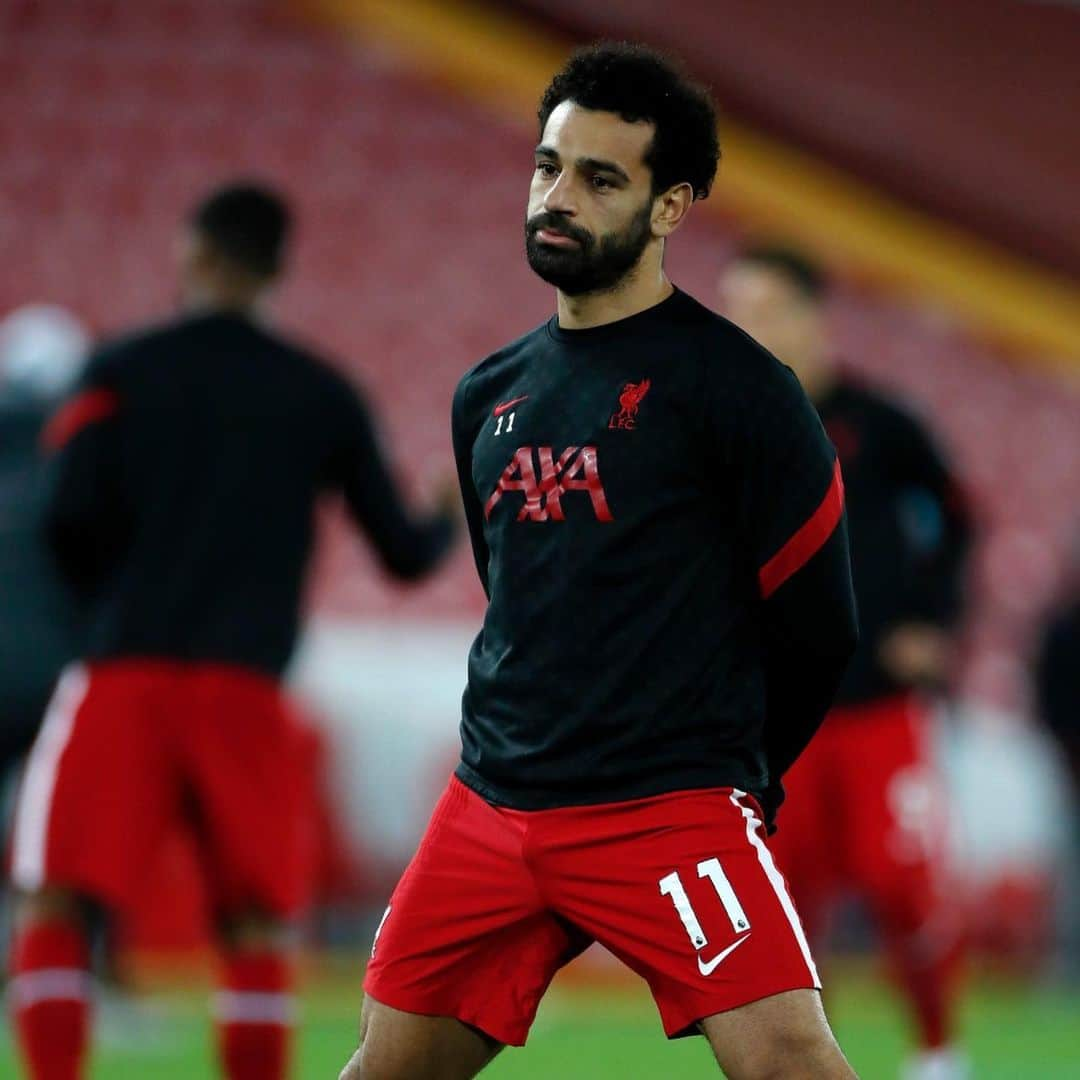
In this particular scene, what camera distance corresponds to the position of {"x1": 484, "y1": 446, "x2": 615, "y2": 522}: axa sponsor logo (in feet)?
9.98

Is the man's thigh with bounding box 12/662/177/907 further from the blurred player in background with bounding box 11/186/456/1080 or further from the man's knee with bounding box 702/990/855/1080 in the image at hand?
the man's knee with bounding box 702/990/855/1080

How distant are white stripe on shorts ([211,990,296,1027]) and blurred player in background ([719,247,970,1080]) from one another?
1.40 m

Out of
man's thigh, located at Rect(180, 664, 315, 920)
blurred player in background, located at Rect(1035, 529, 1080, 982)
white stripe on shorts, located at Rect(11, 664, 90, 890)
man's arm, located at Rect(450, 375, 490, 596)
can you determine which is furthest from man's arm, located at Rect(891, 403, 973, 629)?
blurred player in background, located at Rect(1035, 529, 1080, 982)

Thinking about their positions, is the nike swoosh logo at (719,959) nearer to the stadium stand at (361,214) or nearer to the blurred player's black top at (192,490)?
the blurred player's black top at (192,490)

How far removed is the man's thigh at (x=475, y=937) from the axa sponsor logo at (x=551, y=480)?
43 centimetres

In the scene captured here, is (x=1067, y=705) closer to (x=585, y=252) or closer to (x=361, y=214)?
(x=361, y=214)

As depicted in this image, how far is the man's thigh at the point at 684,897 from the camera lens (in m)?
2.96

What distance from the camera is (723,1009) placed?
2.94 metres

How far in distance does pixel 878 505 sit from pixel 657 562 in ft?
8.08

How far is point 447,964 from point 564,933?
177mm

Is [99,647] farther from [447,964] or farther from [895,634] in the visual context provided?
[895,634]

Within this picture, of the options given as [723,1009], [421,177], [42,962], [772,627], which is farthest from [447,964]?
[421,177]

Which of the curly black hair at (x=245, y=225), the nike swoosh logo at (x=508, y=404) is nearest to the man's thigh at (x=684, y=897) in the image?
the nike swoosh logo at (x=508, y=404)

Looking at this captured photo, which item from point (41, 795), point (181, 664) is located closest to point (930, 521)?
point (181, 664)
